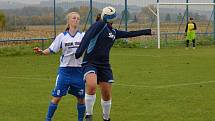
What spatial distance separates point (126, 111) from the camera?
456 inches

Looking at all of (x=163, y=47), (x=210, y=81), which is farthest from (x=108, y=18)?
(x=163, y=47)

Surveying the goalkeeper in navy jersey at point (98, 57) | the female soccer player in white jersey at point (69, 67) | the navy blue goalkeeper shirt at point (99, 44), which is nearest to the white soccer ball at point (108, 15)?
the goalkeeper in navy jersey at point (98, 57)

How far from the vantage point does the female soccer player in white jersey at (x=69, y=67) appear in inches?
386

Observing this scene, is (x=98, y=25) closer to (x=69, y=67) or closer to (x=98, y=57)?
(x=98, y=57)

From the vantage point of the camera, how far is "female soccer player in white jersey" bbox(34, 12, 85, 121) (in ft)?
32.2

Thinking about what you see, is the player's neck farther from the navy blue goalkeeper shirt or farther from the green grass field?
the green grass field

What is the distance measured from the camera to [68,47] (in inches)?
389

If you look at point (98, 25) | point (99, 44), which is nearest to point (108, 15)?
point (98, 25)

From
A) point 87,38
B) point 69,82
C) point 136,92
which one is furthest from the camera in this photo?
point 136,92

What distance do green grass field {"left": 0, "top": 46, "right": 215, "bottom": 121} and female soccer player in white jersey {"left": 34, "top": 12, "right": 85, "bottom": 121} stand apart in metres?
0.97

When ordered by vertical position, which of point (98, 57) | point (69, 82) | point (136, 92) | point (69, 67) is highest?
point (98, 57)

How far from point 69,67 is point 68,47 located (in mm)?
351

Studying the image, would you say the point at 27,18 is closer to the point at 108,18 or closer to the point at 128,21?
the point at 128,21

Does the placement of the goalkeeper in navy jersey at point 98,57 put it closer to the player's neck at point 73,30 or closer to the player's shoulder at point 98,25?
the player's shoulder at point 98,25
